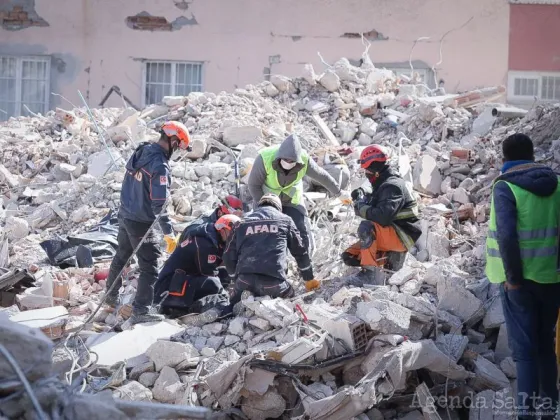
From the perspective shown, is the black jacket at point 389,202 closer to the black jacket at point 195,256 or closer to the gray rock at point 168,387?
the black jacket at point 195,256

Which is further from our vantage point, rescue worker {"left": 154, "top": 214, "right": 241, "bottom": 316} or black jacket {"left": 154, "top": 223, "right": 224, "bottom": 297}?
black jacket {"left": 154, "top": 223, "right": 224, "bottom": 297}

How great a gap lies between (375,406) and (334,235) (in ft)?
10.8

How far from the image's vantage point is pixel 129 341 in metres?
6.14

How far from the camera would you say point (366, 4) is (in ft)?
57.0

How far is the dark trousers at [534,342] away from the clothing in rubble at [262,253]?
2154mm

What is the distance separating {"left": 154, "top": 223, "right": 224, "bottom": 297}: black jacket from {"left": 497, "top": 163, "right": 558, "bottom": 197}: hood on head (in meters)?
2.92

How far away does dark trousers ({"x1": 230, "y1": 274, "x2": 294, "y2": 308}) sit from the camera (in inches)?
257

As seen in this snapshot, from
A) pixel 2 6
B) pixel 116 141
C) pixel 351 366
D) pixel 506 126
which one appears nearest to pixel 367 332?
pixel 351 366

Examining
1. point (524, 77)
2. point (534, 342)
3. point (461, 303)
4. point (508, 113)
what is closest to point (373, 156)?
point (461, 303)

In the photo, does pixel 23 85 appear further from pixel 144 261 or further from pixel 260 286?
pixel 260 286

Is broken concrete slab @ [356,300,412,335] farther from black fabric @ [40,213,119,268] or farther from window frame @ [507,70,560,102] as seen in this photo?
window frame @ [507,70,560,102]

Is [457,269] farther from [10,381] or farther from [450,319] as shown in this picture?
[10,381]

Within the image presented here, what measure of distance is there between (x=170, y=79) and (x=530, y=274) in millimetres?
13556

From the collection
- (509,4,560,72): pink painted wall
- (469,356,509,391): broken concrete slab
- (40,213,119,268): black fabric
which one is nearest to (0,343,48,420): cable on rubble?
(469,356,509,391): broken concrete slab
